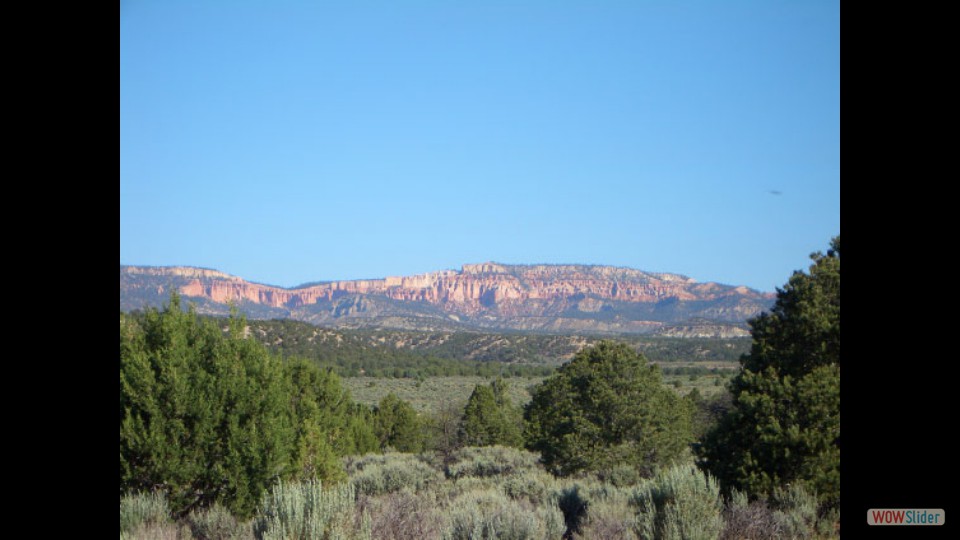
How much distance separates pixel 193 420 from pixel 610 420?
12.6m

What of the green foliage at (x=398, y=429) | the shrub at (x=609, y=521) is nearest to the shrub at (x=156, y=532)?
the shrub at (x=609, y=521)

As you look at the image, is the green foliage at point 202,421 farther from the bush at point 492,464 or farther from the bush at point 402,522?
the bush at point 492,464

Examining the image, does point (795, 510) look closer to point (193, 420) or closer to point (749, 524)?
point (749, 524)

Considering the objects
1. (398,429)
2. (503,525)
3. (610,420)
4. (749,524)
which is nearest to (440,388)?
(398,429)

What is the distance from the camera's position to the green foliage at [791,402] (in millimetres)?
8469

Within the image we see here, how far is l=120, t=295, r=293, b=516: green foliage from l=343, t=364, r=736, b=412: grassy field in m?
39.9

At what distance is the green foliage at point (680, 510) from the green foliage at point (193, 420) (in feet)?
14.9

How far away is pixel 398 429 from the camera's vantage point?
32.3 m

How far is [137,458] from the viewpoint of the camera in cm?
795

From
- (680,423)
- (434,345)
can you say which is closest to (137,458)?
(680,423)
